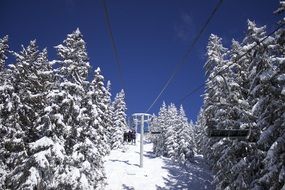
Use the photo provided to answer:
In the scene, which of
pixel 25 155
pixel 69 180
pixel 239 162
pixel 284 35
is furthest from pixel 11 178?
pixel 284 35

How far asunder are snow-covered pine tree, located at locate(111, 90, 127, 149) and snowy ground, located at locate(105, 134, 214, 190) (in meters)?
6.38

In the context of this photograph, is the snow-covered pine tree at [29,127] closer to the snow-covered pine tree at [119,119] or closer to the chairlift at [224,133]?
the chairlift at [224,133]

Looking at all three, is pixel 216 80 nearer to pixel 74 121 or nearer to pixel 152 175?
pixel 74 121

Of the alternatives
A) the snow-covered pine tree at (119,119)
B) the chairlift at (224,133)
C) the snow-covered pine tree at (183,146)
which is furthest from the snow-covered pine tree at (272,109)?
the snow-covered pine tree at (119,119)

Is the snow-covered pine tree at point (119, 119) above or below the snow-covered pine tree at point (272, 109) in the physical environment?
above

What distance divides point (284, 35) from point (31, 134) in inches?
777

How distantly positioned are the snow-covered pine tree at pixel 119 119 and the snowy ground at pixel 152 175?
6376 mm

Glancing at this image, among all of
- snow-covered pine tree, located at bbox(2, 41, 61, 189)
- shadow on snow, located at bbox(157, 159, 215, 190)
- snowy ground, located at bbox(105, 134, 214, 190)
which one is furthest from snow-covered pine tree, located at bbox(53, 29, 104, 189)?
shadow on snow, located at bbox(157, 159, 215, 190)

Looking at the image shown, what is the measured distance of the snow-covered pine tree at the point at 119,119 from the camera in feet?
199

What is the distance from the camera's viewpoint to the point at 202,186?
40781 millimetres

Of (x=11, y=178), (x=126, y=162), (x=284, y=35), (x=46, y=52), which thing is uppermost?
(x=46, y=52)

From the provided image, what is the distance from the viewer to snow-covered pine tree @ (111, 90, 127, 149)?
6062cm

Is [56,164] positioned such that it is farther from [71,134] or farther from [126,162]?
[126,162]

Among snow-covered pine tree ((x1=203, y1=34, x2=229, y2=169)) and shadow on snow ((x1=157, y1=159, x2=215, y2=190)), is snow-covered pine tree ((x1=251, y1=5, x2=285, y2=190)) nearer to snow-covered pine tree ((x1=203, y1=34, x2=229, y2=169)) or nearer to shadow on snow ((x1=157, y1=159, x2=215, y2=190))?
snow-covered pine tree ((x1=203, y1=34, x2=229, y2=169))
